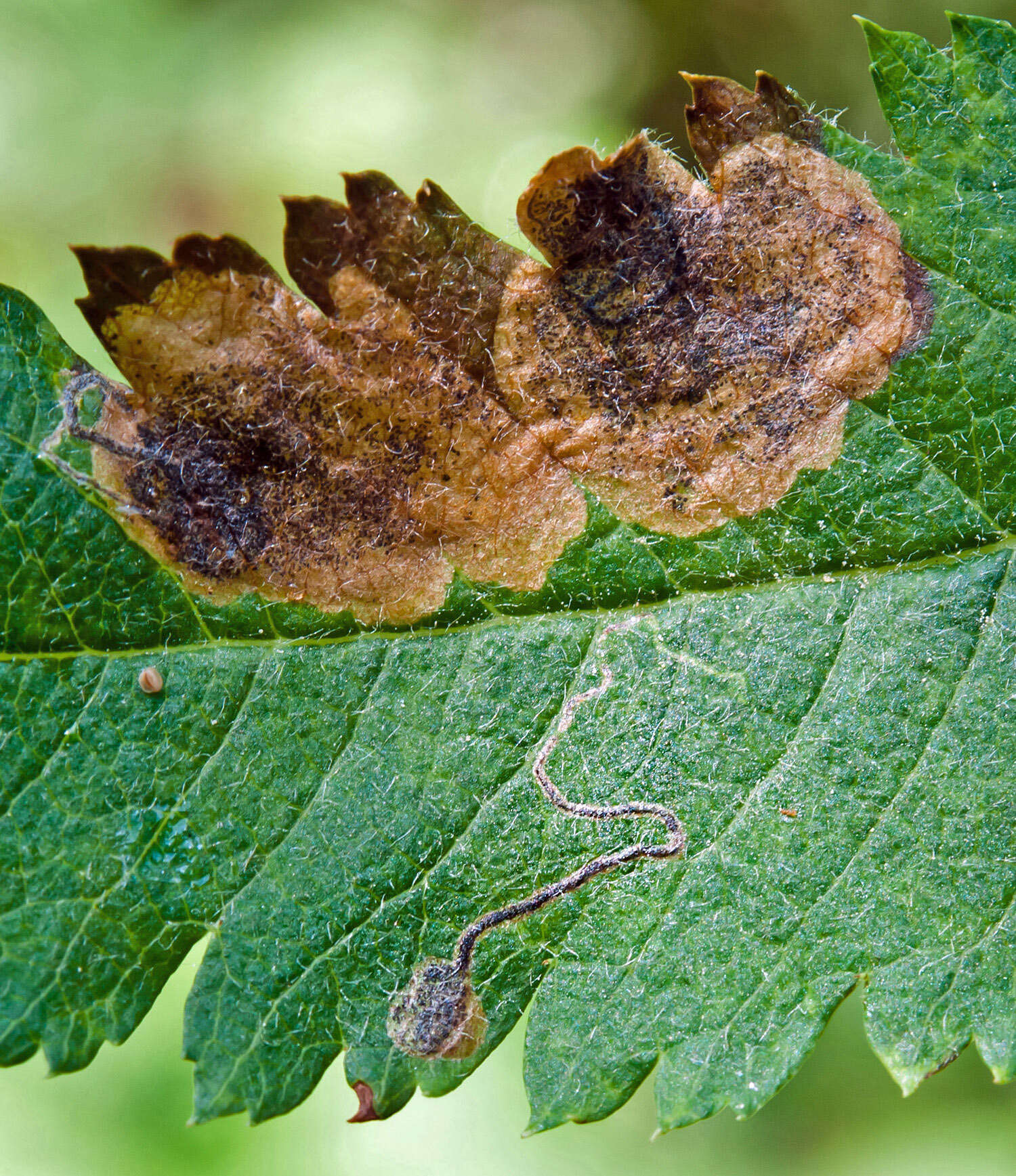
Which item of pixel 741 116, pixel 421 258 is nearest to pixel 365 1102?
pixel 421 258

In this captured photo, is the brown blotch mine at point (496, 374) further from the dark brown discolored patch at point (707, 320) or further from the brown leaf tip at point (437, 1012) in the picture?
the brown leaf tip at point (437, 1012)

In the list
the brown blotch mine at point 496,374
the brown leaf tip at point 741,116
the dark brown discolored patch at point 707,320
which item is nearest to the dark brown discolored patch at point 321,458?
the brown blotch mine at point 496,374

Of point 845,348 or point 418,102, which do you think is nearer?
point 845,348

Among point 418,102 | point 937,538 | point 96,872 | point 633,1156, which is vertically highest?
point 418,102

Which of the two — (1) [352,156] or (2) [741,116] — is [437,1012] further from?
(1) [352,156]

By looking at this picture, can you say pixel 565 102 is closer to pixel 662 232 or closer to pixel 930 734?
pixel 662 232

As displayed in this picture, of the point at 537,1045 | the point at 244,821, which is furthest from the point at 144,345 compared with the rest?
the point at 537,1045

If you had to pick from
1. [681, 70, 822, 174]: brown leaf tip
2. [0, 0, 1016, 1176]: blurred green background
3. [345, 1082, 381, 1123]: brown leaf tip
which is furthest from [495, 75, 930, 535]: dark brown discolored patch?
[0, 0, 1016, 1176]: blurred green background
